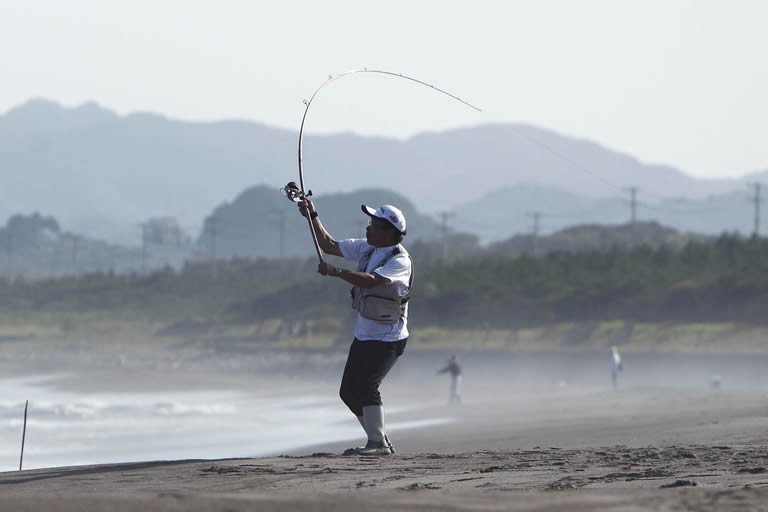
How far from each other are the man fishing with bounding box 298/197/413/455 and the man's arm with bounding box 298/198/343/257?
0.29 ft

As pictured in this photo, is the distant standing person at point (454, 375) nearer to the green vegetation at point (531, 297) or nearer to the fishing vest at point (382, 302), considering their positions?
the green vegetation at point (531, 297)

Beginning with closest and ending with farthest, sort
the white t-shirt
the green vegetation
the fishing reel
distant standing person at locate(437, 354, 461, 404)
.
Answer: the white t-shirt
the fishing reel
distant standing person at locate(437, 354, 461, 404)
the green vegetation

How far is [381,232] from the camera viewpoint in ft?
27.9

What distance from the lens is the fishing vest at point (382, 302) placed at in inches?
329

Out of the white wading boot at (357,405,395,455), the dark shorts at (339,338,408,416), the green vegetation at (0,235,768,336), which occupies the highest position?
the green vegetation at (0,235,768,336)

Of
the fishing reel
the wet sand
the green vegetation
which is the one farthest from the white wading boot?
the green vegetation

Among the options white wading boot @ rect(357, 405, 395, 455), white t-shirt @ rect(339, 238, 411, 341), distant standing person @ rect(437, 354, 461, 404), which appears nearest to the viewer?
white t-shirt @ rect(339, 238, 411, 341)

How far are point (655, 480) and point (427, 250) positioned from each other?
10071cm

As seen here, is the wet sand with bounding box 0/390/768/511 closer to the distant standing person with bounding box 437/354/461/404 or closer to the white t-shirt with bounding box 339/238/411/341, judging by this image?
the white t-shirt with bounding box 339/238/411/341

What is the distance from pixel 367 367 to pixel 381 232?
2.85 ft

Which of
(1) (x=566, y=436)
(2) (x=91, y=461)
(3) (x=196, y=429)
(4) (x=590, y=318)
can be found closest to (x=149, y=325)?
(4) (x=590, y=318)

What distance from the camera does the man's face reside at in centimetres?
848

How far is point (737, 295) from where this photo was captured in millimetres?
48094

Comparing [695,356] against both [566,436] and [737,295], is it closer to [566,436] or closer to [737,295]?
[737,295]
